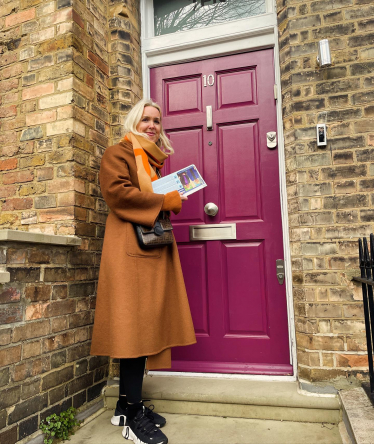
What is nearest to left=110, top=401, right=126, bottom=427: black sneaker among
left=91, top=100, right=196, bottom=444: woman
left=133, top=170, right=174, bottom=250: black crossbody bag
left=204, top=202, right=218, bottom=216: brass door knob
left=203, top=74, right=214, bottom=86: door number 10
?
left=91, top=100, right=196, bottom=444: woman

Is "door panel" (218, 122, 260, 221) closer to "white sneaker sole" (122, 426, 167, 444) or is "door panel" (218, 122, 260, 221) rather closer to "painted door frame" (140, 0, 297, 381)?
"painted door frame" (140, 0, 297, 381)

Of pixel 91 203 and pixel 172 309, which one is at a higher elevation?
pixel 91 203

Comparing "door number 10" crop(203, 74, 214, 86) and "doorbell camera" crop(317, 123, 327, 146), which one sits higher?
"door number 10" crop(203, 74, 214, 86)

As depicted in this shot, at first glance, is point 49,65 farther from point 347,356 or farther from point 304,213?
point 347,356

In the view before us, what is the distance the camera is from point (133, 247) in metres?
2.13

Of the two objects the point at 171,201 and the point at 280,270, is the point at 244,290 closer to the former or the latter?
the point at 280,270

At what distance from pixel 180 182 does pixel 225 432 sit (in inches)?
60.4

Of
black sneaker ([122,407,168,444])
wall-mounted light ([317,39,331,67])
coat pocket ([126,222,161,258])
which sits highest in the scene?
wall-mounted light ([317,39,331,67])

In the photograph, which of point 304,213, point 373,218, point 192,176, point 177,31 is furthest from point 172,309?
point 177,31

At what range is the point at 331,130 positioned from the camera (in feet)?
8.07

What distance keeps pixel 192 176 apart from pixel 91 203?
2.58 feet

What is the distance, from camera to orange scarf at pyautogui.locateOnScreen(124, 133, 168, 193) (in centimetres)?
223

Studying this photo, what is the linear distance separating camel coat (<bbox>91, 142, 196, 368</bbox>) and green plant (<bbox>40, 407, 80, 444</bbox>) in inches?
18.0

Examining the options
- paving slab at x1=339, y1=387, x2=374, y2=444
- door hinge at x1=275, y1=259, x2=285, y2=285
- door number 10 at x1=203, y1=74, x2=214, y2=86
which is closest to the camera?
paving slab at x1=339, y1=387, x2=374, y2=444
